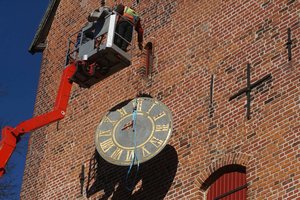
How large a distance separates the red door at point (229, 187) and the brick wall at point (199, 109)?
0.63 feet

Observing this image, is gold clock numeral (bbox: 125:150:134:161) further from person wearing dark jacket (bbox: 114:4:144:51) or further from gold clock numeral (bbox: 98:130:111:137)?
person wearing dark jacket (bbox: 114:4:144:51)

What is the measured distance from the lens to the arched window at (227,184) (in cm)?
1510

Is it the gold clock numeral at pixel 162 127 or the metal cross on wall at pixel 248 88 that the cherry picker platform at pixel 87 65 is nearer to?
the gold clock numeral at pixel 162 127

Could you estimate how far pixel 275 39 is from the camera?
53.0ft

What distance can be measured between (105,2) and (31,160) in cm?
389

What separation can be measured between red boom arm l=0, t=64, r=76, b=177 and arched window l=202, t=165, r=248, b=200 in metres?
3.63

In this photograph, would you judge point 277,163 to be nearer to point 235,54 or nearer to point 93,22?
point 235,54

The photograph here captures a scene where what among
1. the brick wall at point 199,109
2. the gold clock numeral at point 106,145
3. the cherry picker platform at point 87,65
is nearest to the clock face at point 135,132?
the gold clock numeral at point 106,145

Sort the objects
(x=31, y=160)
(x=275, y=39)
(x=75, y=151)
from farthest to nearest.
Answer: (x=31, y=160) → (x=75, y=151) → (x=275, y=39)

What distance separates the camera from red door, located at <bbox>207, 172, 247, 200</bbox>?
49.4 feet

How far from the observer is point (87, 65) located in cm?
1755

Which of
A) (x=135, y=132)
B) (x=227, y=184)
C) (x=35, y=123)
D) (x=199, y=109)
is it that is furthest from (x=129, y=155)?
(x=35, y=123)

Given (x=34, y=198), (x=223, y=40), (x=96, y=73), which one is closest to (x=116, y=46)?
(x=96, y=73)

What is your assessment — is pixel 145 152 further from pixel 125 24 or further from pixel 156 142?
pixel 125 24
